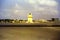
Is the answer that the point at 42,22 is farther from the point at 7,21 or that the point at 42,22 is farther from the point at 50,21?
the point at 7,21

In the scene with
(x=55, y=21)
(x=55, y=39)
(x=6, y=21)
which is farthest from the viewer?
(x=6, y=21)

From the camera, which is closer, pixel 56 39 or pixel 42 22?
pixel 56 39

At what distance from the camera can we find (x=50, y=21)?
1150 cm

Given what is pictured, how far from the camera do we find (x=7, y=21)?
1159 cm

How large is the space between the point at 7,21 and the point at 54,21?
314 cm

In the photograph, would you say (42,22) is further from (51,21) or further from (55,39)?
(55,39)

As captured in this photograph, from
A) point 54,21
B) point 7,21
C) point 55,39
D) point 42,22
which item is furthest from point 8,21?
point 55,39

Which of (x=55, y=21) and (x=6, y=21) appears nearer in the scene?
(x=55, y=21)

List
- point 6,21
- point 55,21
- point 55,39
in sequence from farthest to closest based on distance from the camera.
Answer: point 6,21 < point 55,21 < point 55,39

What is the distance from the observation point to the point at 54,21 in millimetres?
11133

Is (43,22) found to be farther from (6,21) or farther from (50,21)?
(6,21)

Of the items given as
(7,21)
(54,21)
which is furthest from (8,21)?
(54,21)

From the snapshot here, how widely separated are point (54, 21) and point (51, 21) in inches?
11.1

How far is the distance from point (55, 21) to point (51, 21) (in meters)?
0.56
